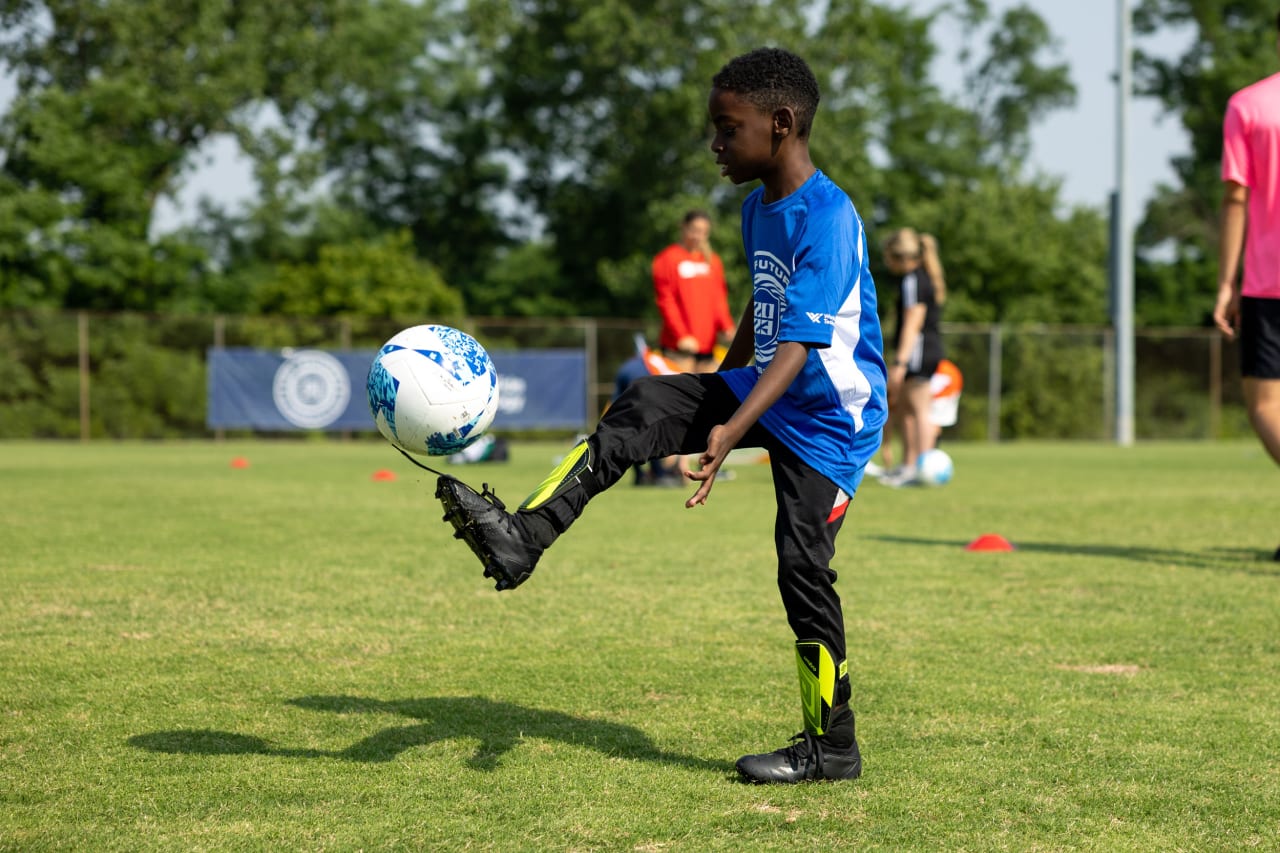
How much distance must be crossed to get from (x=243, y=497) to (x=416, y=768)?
8650 mm

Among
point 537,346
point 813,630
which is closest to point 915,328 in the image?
point 813,630

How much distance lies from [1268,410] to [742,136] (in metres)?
4.54

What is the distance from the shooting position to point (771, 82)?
3.66m

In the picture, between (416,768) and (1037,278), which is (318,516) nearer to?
(416,768)

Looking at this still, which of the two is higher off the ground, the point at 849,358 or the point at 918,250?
the point at 918,250

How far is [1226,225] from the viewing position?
22.9ft

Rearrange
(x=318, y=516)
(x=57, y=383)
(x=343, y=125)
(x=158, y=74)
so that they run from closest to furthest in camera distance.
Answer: (x=318, y=516) → (x=57, y=383) → (x=158, y=74) → (x=343, y=125)

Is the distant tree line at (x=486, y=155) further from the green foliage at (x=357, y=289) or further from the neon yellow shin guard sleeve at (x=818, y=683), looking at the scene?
the neon yellow shin guard sleeve at (x=818, y=683)

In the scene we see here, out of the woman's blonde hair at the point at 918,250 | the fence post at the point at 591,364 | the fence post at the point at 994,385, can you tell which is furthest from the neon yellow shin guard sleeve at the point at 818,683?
the fence post at the point at 994,385

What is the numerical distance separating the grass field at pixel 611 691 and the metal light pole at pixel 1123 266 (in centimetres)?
1873

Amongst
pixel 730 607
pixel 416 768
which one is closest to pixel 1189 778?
pixel 416 768

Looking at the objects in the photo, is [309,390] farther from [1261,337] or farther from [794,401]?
[794,401]

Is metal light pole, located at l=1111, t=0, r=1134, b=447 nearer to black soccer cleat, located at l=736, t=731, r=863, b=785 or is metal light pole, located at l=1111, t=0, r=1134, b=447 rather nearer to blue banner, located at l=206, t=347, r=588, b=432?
blue banner, located at l=206, t=347, r=588, b=432

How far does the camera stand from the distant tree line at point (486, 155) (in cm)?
3400
